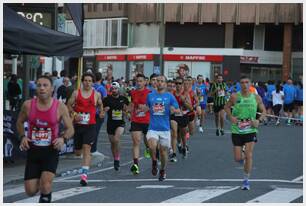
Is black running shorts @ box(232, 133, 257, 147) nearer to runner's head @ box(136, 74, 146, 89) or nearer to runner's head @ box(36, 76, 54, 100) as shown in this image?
runner's head @ box(136, 74, 146, 89)

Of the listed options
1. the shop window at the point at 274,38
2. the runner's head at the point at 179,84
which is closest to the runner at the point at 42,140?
the runner's head at the point at 179,84

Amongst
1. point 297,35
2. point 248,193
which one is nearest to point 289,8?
point 297,35

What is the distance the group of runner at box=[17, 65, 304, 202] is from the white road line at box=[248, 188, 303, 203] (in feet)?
1.76

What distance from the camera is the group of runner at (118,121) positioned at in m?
8.79

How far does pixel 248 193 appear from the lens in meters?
10.7

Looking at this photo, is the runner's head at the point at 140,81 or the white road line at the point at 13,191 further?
the runner's head at the point at 140,81

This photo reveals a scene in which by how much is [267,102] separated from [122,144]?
13.3 meters

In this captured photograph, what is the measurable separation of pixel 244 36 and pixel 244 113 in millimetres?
48215

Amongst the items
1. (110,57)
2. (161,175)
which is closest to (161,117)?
(161,175)

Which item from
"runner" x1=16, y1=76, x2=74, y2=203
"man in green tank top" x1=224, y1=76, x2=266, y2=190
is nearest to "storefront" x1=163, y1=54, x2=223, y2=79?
"man in green tank top" x1=224, y1=76, x2=266, y2=190

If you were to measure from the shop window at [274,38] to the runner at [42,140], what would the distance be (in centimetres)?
5146

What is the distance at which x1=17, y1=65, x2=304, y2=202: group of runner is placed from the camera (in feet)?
28.8

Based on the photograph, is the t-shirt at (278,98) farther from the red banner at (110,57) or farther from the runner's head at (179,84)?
the red banner at (110,57)

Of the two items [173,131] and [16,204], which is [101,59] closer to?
[173,131]
